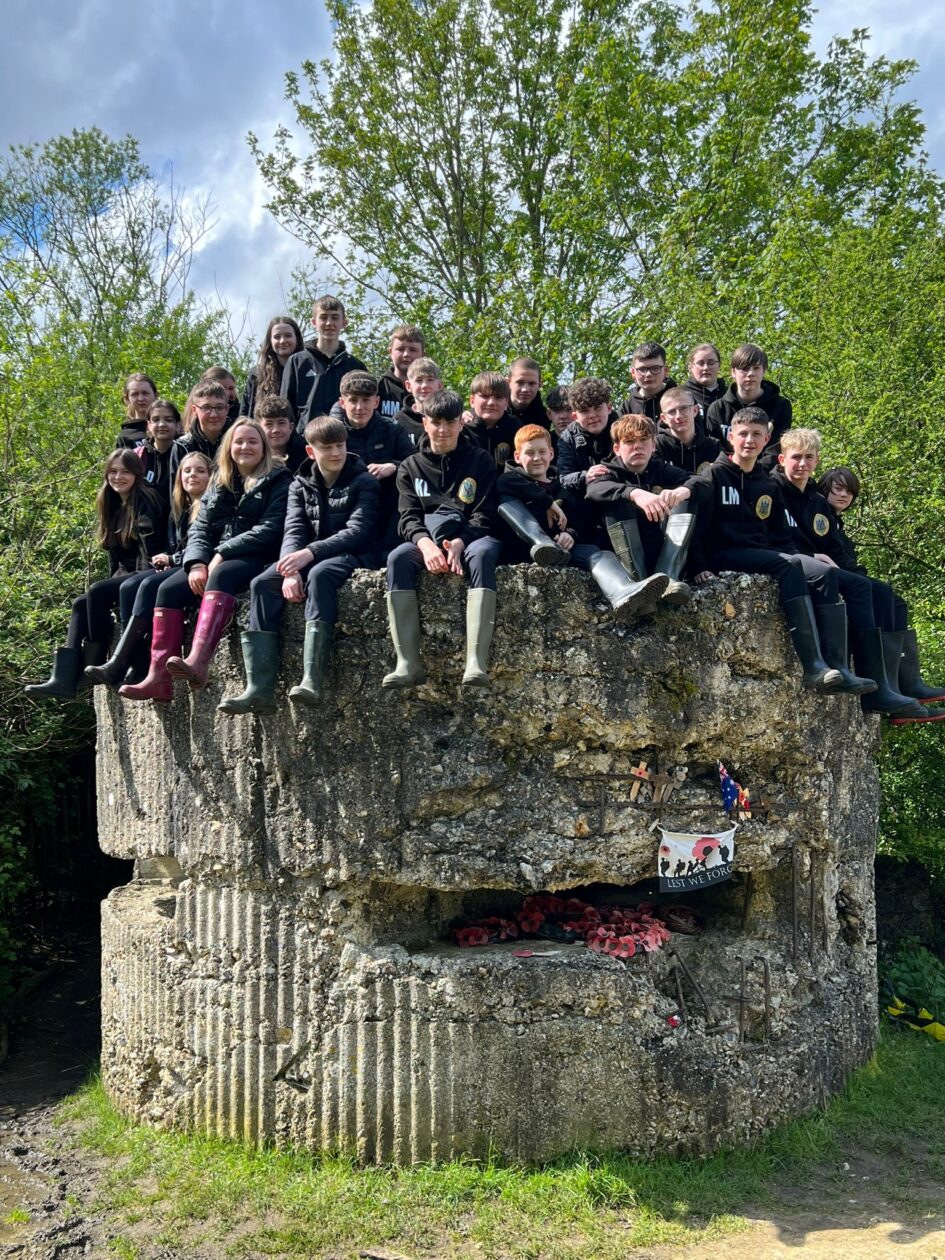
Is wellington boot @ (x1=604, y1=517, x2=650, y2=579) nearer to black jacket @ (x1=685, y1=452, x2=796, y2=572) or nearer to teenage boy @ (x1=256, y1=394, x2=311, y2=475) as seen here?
black jacket @ (x1=685, y1=452, x2=796, y2=572)

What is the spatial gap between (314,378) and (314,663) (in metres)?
2.82

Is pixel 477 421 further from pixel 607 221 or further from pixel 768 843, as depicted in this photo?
pixel 607 221

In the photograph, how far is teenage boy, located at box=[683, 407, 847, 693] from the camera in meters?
5.76

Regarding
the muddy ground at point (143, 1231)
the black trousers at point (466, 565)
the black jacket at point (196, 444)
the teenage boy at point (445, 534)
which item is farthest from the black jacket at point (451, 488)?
the muddy ground at point (143, 1231)

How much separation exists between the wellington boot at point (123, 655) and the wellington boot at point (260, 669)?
1.09 m

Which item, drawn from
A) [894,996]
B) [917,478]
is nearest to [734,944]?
[894,996]

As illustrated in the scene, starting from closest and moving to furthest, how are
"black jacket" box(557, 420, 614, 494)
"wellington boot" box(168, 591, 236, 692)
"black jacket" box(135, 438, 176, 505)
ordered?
"wellington boot" box(168, 591, 236, 692) → "black jacket" box(557, 420, 614, 494) → "black jacket" box(135, 438, 176, 505)

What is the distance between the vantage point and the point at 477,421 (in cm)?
641

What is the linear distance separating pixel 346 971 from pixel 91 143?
21094 millimetres

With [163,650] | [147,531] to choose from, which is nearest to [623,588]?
[163,650]

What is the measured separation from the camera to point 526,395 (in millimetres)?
6668

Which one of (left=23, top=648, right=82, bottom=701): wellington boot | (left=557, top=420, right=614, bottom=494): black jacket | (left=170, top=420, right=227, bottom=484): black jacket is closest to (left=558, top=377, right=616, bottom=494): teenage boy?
(left=557, top=420, right=614, bottom=494): black jacket

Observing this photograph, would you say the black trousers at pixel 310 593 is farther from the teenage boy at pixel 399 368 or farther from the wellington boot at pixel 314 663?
the teenage boy at pixel 399 368

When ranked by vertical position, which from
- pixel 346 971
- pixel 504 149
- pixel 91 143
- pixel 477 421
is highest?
pixel 91 143
